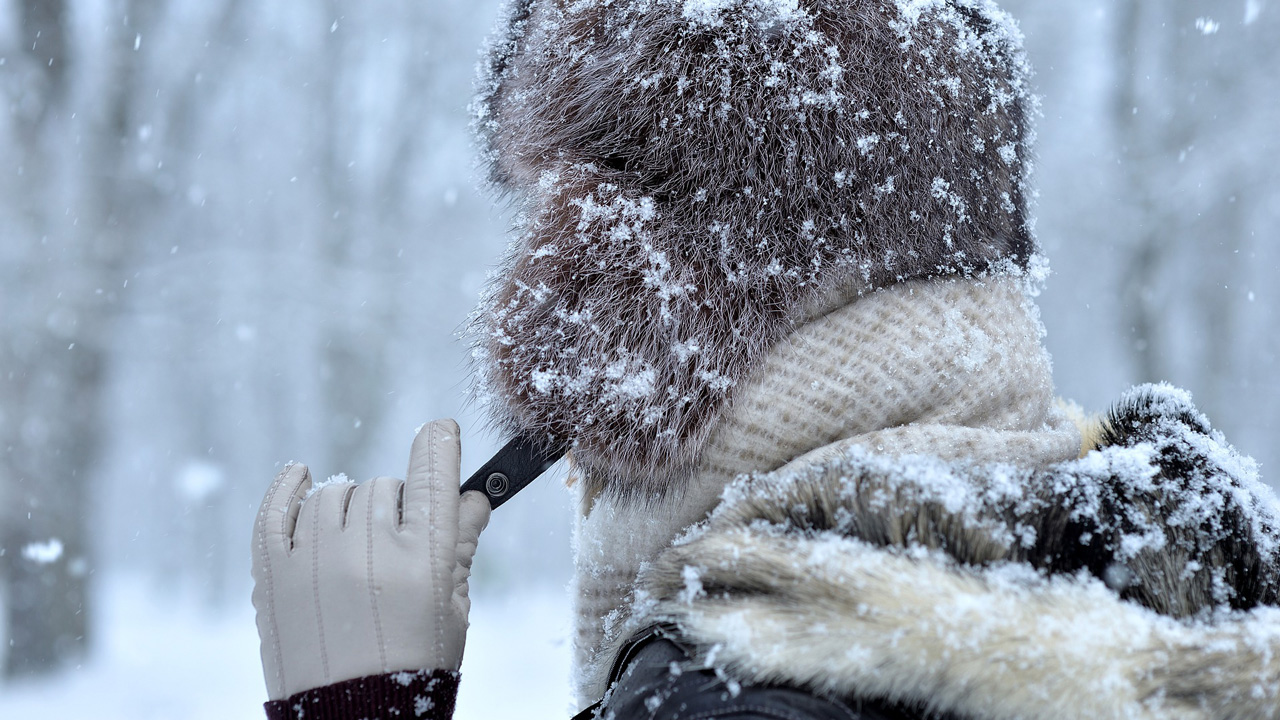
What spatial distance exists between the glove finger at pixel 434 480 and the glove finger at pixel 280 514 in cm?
16

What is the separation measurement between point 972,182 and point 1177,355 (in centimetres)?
528

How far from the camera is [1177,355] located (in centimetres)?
498

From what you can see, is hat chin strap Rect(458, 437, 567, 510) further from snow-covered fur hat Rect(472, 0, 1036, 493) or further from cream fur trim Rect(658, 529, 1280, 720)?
cream fur trim Rect(658, 529, 1280, 720)

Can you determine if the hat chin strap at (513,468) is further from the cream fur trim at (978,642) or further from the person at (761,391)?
the cream fur trim at (978,642)

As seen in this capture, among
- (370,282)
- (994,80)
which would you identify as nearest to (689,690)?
(994,80)

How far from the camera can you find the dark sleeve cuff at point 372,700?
83cm

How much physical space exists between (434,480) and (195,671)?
4.23 metres

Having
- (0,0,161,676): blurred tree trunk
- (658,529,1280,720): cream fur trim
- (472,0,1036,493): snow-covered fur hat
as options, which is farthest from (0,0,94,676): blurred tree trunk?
(658,529,1280,720): cream fur trim

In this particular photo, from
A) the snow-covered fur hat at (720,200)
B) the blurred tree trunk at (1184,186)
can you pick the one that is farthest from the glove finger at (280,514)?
the blurred tree trunk at (1184,186)

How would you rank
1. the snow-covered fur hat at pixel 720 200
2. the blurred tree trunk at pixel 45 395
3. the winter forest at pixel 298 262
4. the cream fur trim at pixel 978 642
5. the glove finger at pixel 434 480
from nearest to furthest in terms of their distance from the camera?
the cream fur trim at pixel 978 642 < the snow-covered fur hat at pixel 720 200 < the glove finger at pixel 434 480 < the blurred tree trunk at pixel 45 395 < the winter forest at pixel 298 262

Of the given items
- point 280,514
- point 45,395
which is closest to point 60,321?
point 45,395

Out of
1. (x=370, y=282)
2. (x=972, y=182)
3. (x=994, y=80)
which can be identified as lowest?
(x=972, y=182)

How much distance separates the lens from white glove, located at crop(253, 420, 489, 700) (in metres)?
0.85

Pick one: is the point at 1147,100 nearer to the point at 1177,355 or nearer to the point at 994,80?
the point at 1177,355
